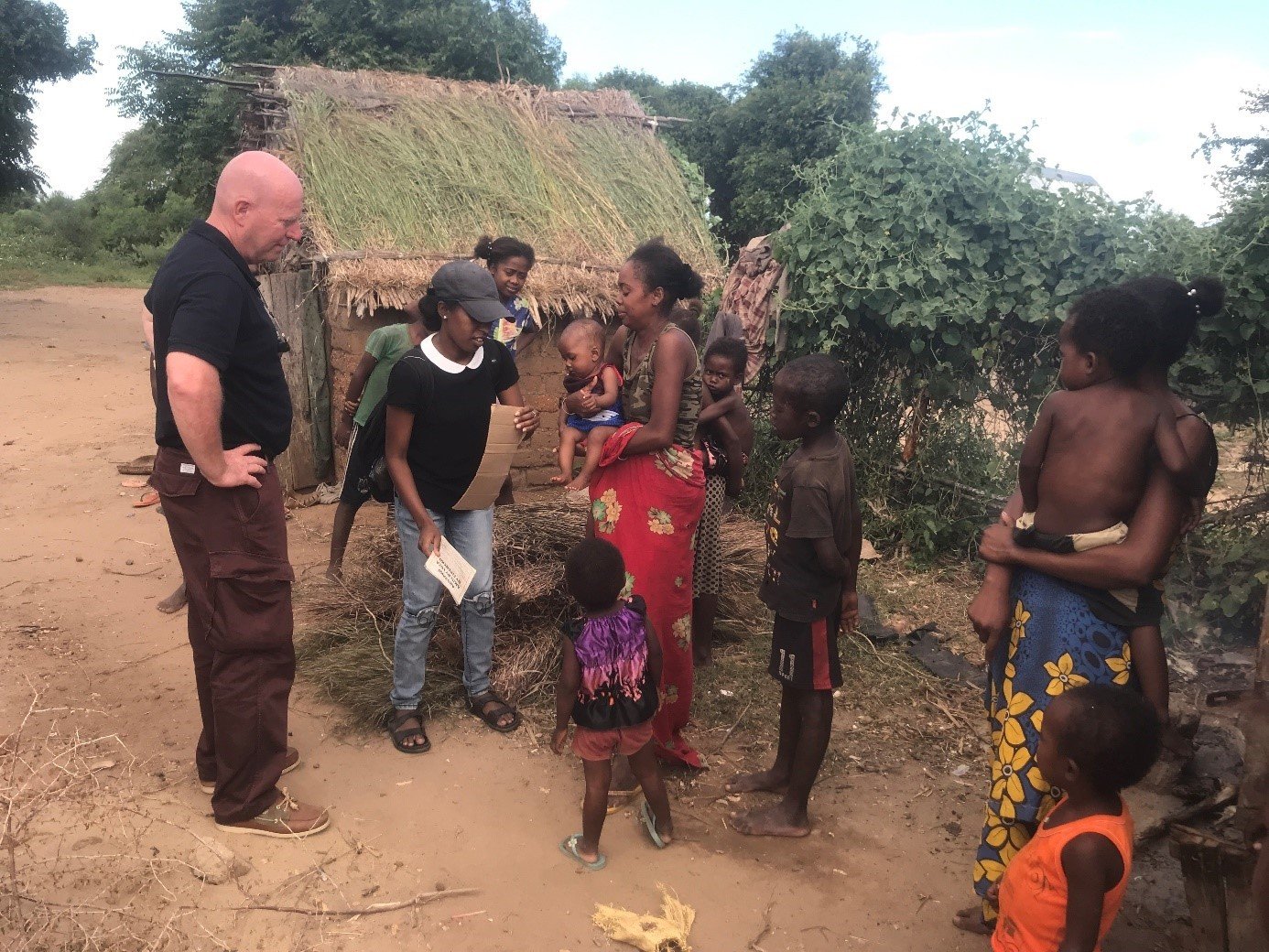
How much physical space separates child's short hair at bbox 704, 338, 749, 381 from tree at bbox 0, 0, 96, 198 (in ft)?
56.7

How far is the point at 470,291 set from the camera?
10.9ft

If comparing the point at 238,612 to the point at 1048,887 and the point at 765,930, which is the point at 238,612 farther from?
the point at 1048,887

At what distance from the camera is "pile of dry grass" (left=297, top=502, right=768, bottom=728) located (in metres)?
4.08

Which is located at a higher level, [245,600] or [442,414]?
[442,414]

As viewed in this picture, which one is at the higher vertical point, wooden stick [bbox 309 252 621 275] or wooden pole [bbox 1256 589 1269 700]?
wooden stick [bbox 309 252 621 275]

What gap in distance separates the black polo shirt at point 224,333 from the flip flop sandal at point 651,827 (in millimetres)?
1689

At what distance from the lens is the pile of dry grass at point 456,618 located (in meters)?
4.08

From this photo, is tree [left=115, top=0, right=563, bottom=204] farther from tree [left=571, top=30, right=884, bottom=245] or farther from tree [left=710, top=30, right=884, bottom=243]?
tree [left=710, top=30, right=884, bottom=243]

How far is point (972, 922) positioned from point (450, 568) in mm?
2052

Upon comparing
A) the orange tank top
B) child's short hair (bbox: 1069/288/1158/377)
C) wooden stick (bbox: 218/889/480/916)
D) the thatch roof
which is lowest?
wooden stick (bbox: 218/889/480/916)

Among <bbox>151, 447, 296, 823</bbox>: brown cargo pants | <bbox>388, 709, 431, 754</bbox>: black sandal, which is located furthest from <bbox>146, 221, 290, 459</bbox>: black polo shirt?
<bbox>388, 709, 431, 754</bbox>: black sandal

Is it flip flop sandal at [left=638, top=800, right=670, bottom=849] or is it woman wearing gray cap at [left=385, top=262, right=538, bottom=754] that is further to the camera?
woman wearing gray cap at [left=385, top=262, right=538, bottom=754]

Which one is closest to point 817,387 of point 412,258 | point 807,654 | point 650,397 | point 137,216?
point 650,397

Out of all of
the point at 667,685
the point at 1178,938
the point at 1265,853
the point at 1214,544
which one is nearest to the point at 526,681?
the point at 667,685
